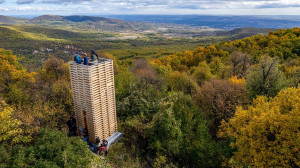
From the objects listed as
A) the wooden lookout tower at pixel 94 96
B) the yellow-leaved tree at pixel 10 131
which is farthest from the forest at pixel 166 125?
the wooden lookout tower at pixel 94 96

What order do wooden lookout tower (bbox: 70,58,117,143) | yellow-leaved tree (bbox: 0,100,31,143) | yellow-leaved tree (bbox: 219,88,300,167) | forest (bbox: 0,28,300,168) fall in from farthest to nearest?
wooden lookout tower (bbox: 70,58,117,143) → yellow-leaved tree (bbox: 219,88,300,167) → yellow-leaved tree (bbox: 0,100,31,143) → forest (bbox: 0,28,300,168)

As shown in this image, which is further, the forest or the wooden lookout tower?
the wooden lookout tower

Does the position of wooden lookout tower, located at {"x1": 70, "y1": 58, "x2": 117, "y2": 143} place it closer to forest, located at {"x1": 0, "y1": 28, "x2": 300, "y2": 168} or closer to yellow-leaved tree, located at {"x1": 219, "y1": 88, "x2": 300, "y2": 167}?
forest, located at {"x1": 0, "y1": 28, "x2": 300, "y2": 168}

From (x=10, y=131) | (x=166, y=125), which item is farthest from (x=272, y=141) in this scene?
(x=10, y=131)

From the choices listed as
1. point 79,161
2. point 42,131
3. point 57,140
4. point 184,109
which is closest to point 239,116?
point 184,109

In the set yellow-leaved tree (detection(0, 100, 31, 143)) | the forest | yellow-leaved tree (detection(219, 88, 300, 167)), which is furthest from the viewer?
yellow-leaved tree (detection(219, 88, 300, 167))

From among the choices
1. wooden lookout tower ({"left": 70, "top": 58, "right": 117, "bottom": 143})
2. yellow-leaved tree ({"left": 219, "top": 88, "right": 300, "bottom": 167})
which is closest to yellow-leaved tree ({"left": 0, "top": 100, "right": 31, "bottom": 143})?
wooden lookout tower ({"left": 70, "top": 58, "right": 117, "bottom": 143})

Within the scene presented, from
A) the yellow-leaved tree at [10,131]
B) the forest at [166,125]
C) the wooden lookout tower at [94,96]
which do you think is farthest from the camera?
the wooden lookout tower at [94,96]

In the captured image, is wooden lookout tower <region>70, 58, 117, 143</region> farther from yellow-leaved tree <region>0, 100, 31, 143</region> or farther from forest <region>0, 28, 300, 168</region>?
yellow-leaved tree <region>0, 100, 31, 143</region>

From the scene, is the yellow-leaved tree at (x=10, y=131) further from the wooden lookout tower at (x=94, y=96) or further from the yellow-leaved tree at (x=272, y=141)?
the yellow-leaved tree at (x=272, y=141)
